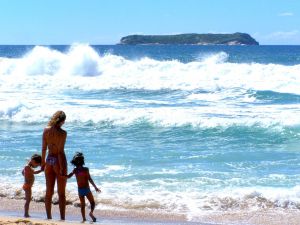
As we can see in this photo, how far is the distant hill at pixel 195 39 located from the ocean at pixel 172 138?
121 m

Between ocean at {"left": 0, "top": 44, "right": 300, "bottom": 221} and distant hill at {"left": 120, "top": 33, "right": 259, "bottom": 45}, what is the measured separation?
120896mm

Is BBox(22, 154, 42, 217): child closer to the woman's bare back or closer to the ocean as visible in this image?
the woman's bare back

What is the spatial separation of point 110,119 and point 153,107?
338cm

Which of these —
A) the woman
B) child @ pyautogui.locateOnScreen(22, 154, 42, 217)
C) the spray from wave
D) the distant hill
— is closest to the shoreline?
child @ pyautogui.locateOnScreen(22, 154, 42, 217)

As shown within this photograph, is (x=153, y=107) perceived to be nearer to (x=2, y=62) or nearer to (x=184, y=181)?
(x=184, y=181)

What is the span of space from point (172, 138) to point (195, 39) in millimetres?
143109

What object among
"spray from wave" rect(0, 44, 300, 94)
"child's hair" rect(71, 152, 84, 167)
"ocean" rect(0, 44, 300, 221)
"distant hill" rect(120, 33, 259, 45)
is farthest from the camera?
"distant hill" rect(120, 33, 259, 45)

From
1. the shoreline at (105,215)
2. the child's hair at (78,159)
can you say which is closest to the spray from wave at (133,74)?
the shoreline at (105,215)

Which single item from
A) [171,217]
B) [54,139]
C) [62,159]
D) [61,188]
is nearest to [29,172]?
[61,188]

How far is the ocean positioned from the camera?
32.3 feet

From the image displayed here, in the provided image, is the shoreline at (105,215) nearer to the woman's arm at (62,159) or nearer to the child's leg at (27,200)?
the child's leg at (27,200)

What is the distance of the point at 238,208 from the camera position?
9.36 m

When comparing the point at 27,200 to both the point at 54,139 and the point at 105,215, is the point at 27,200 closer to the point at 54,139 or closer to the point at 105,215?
the point at 105,215

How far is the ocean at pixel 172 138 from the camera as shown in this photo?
388 inches
